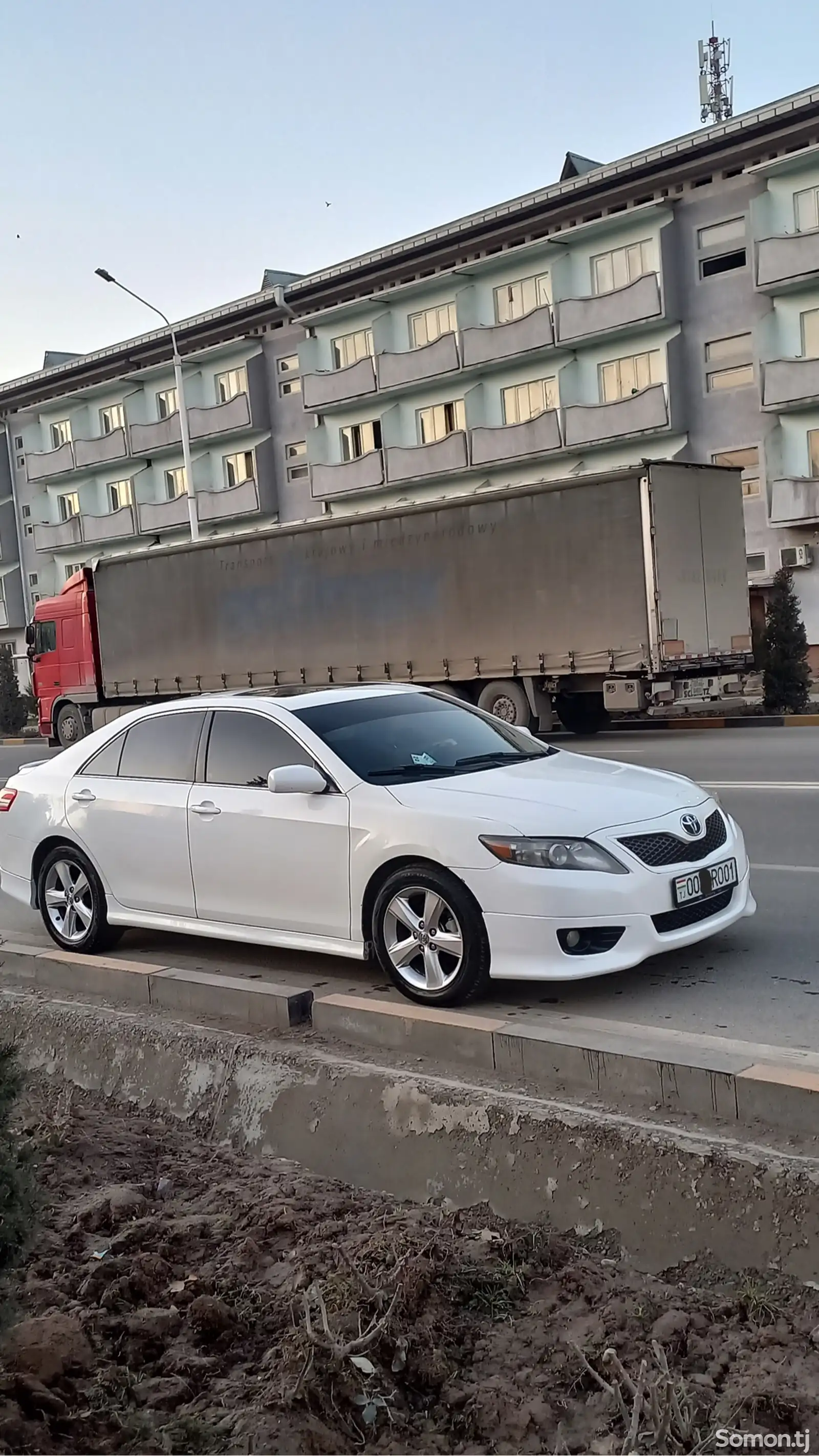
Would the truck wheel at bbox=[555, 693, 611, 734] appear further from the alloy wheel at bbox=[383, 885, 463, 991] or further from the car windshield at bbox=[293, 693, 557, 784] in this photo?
the alloy wheel at bbox=[383, 885, 463, 991]

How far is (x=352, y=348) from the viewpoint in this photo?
40.4 m

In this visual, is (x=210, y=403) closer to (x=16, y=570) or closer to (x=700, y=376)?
(x=16, y=570)

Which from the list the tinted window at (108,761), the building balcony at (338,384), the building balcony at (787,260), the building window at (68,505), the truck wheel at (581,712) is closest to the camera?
the tinted window at (108,761)

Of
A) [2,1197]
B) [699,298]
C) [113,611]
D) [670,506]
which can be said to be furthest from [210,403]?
[2,1197]

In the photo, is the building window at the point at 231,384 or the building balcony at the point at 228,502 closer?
the building balcony at the point at 228,502

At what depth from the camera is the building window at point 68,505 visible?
172ft

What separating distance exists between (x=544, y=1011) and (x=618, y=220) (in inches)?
1209

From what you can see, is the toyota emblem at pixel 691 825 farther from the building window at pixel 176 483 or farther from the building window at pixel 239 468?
the building window at pixel 176 483

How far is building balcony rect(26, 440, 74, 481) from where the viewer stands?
5094 centimetres

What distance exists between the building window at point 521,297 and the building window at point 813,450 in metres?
8.30

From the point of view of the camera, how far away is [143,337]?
47.1 meters

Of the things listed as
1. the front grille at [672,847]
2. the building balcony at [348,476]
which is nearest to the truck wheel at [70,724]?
the building balcony at [348,476]

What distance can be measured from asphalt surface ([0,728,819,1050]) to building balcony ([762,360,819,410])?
2190cm

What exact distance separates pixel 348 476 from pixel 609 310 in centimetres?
1065
